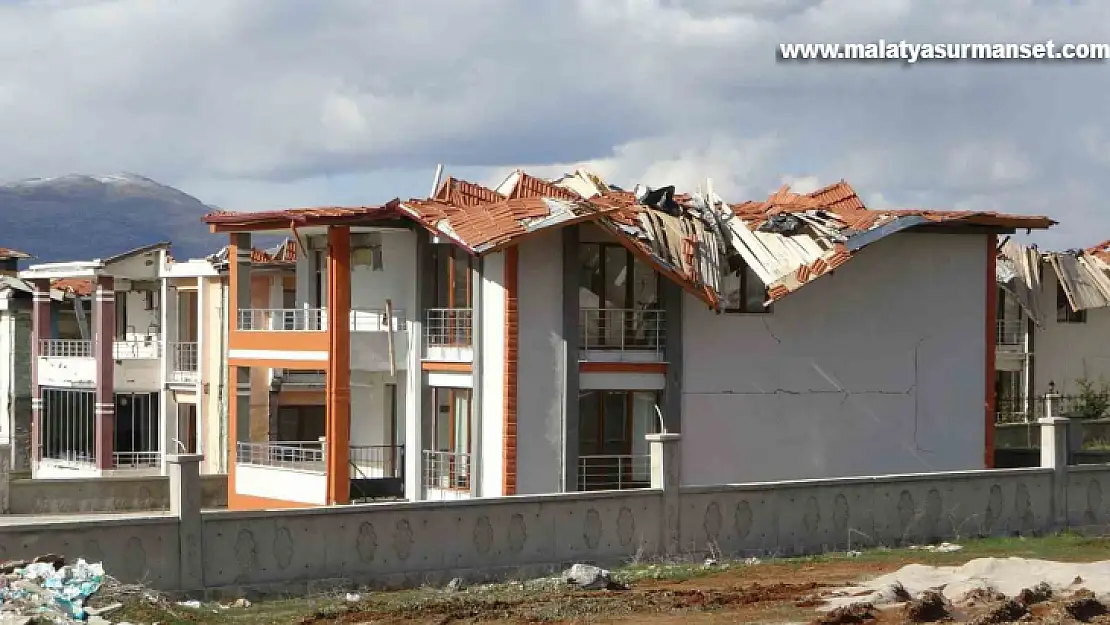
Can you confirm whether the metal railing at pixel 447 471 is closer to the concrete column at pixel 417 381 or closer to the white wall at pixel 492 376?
the concrete column at pixel 417 381

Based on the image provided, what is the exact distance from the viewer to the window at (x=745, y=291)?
34.2 m

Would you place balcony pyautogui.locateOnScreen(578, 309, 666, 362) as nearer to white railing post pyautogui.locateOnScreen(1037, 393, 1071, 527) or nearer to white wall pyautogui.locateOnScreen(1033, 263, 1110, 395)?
white railing post pyautogui.locateOnScreen(1037, 393, 1071, 527)

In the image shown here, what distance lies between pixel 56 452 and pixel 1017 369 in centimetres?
3067

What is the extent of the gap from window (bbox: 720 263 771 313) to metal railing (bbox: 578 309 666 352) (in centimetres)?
170

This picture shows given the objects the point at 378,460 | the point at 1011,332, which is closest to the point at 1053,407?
the point at 1011,332

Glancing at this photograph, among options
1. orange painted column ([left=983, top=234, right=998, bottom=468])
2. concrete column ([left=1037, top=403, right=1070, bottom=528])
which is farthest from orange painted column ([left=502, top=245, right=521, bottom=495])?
orange painted column ([left=983, top=234, right=998, bottom=468])

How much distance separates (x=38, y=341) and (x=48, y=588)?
31.1 m

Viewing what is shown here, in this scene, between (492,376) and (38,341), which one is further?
(38,341)

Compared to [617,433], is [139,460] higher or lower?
lower

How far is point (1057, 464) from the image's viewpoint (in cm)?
3109

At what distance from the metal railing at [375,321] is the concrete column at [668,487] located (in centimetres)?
1064

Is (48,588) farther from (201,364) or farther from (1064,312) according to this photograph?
(1064,312)

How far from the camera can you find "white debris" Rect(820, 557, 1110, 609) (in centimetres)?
2066

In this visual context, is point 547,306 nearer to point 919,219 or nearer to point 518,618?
point 919,219
